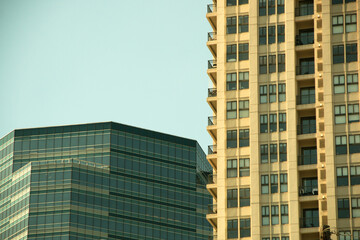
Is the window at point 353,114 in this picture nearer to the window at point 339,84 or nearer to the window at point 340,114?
the window at point 340,114

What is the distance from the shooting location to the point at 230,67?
462ft

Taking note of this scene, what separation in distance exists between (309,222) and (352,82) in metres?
17.1

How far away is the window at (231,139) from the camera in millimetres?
138000

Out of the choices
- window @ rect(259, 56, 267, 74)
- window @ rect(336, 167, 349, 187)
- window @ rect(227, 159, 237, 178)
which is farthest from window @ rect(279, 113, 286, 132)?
window @ rect(336, 167, 349, 187)

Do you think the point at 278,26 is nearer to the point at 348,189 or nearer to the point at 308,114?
the point at 308,114

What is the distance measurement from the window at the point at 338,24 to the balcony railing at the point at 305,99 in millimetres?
8166

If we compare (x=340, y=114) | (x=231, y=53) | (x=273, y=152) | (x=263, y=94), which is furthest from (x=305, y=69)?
(x=273, y=152)

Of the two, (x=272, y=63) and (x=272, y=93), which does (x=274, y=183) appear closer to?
(x=272, y=93)

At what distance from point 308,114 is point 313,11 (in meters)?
12.9

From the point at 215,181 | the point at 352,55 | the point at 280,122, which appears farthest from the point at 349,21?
the point at 215,181

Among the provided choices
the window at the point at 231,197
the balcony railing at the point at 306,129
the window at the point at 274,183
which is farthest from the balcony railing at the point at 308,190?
the window at the point at 231,197

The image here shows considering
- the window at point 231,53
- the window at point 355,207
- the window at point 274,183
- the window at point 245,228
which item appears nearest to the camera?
the window at point 355,207

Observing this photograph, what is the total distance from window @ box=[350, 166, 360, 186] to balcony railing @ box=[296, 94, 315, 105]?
35.0 feet

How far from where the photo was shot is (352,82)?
13412 centimetres
